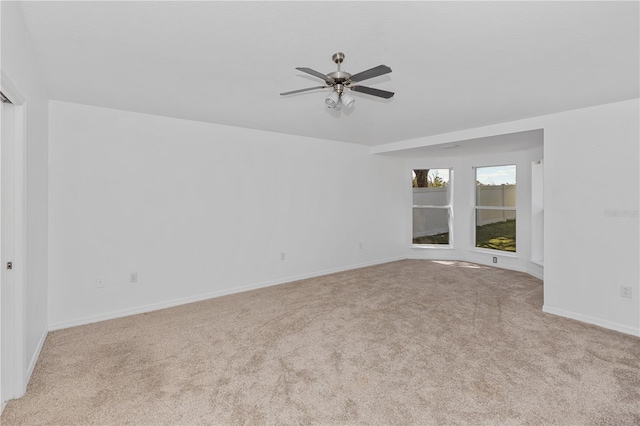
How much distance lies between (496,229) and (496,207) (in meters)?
0.45

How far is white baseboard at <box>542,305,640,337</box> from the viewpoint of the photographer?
3137mm

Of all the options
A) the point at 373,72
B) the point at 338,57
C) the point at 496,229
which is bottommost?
the point at 496,229

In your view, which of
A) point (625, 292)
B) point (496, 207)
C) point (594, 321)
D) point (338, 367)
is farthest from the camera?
point (496, 207)

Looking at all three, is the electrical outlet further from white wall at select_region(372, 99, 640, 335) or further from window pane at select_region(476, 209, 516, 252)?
window pane at select_region(476, 209, 516, 252)

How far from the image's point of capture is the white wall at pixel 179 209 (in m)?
3.36

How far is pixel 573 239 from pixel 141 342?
15.1 feet

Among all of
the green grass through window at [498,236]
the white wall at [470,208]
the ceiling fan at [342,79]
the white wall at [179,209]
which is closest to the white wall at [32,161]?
the white wall at [179,209]

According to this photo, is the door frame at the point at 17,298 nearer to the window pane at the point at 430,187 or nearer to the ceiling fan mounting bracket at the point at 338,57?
the ceiling fan mounting bracket at the point at 338,57

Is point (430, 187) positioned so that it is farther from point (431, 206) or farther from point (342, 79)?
point (342, 79)

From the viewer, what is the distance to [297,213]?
5.11 metres

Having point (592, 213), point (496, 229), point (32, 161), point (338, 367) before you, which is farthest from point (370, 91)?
point (496, 229)

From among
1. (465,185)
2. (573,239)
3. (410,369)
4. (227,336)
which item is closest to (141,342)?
(227,336)

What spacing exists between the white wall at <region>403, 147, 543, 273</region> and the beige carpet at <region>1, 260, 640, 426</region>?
2.15 m

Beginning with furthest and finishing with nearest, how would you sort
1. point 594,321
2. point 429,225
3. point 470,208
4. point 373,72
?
point 429,225 < point 470,208 < point 594,321 < point 373,72
